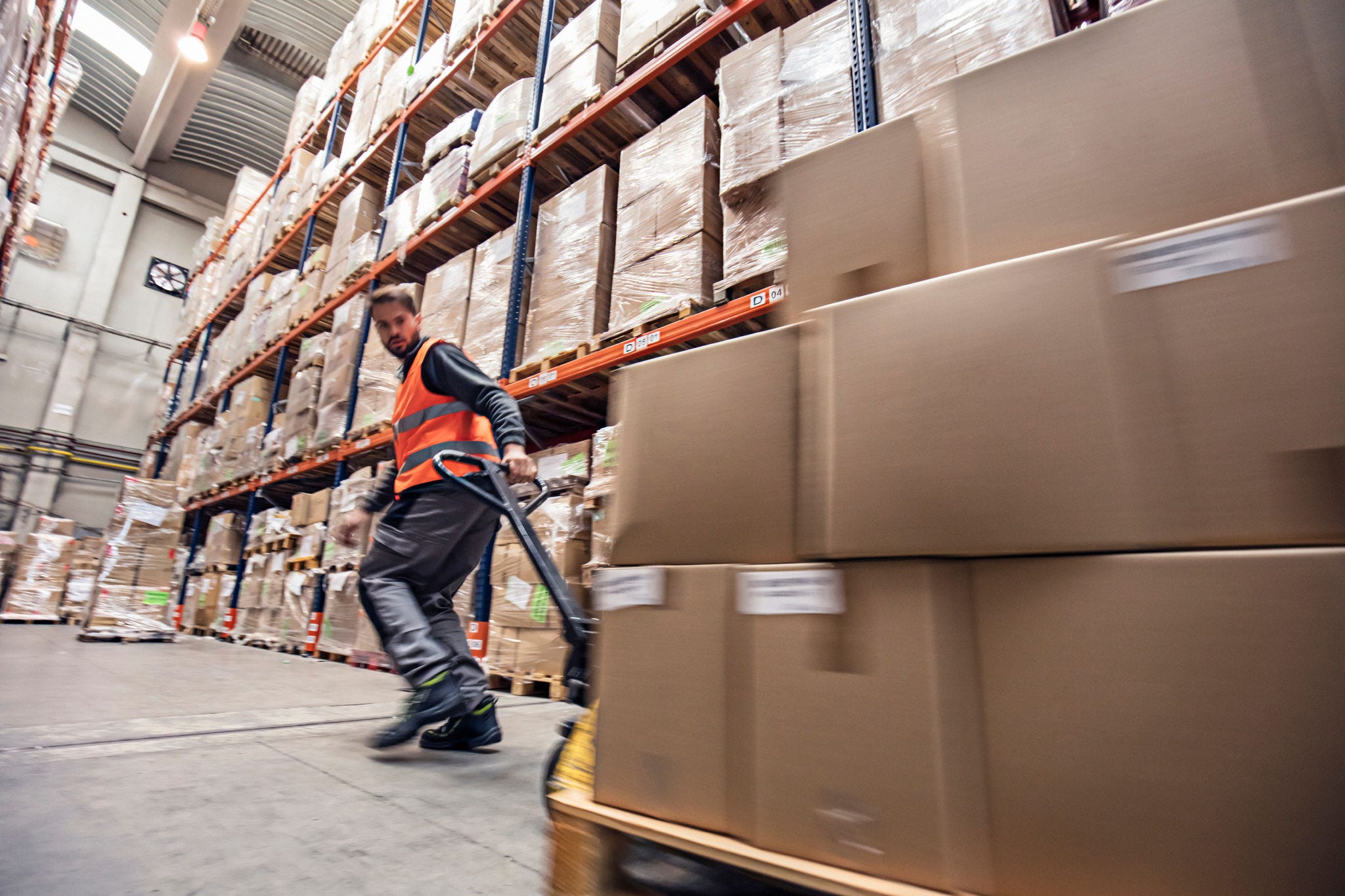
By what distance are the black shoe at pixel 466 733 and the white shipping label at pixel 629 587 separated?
3.74ft

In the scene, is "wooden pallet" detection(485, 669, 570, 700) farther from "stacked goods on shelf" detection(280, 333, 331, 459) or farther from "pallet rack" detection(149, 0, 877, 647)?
"stacked goods on shelf" detection(280, 333, 331, 459)

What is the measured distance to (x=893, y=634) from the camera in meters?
0.83

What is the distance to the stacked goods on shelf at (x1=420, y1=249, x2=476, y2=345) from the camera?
171 inches

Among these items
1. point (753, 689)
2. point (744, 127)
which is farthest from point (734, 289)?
point (753, 689)

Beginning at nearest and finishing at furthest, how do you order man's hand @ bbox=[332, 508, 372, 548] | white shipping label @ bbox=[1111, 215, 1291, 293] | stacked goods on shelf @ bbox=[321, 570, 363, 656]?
white shipping label @ bbox=[1111, 215, 1291, 293]
man's hand @ bbox=[332, 508, 372, 548]
stacked goods on shelf @ bbox=[321, 570, 363, 656]

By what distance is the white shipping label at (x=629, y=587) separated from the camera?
1.09 metres

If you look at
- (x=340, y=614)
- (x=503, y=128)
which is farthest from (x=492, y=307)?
(x=340, y=614)

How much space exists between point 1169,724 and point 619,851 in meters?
0.82

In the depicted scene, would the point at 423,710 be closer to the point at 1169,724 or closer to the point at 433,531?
the point at 433,531

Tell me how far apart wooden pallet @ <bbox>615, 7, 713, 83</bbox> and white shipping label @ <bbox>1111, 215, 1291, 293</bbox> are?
10.7 ft

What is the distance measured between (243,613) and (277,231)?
4.75 meters

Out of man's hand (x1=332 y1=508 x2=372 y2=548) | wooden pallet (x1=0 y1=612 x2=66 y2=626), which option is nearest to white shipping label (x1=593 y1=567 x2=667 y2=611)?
man's hand (x1=332 y1=508 x2=372 y2=548)

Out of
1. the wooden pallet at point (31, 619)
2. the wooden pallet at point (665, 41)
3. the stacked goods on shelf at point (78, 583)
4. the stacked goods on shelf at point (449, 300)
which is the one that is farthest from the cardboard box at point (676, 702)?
the wooden pallet at point (31, 619)

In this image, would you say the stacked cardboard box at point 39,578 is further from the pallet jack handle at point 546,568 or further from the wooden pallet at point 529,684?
the pallet jack handle at point 546,568
